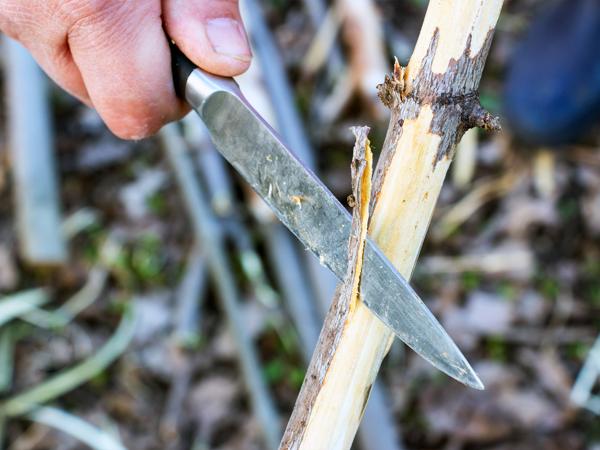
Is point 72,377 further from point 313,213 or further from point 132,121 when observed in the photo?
point 313,213

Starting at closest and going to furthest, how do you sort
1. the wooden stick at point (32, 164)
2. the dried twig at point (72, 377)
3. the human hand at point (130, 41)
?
1. the human hand at point (130, 41)
2. the dried twig at point (72, 377)
3. the wooden stick at point (32, 164)

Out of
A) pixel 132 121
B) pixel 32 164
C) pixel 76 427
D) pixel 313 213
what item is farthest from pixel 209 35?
pixel 32 164

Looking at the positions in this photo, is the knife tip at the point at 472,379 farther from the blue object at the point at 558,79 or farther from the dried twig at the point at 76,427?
the blue object at the point at 558,79

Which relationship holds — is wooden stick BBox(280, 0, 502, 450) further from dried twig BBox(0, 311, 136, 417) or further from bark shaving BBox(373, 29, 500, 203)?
dried twig BBox(0, 311, 136, 417)

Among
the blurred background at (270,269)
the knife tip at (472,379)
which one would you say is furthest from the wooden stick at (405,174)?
the blurred background at (270,269)

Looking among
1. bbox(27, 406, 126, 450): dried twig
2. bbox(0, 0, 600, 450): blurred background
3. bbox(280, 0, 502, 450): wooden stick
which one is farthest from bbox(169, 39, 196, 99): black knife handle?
bbox(27, 406, 126, 450): dried twig

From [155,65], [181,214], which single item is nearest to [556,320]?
[181,214]

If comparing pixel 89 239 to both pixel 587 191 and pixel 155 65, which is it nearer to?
pixel 155 65

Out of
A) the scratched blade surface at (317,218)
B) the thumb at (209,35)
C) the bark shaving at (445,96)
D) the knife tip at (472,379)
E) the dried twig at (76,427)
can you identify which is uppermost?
the thumb at (209,35)
